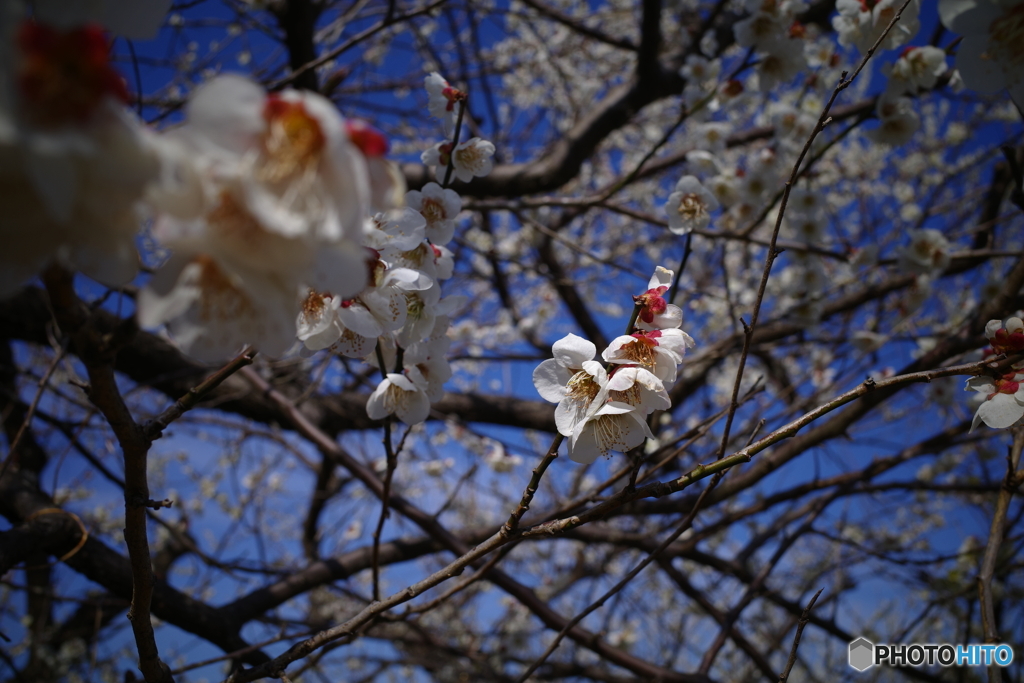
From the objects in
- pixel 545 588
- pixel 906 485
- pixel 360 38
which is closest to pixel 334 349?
pixel 360 38

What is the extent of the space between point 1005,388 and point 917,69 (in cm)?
128

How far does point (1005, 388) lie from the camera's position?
776 millimetres

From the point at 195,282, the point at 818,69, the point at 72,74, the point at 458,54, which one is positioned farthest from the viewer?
the point at 458,54

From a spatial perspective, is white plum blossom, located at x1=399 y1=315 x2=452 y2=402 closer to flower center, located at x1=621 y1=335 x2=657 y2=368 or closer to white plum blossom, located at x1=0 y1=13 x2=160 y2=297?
flower center, located at x1=621 y1=335 x2=657 y2=368

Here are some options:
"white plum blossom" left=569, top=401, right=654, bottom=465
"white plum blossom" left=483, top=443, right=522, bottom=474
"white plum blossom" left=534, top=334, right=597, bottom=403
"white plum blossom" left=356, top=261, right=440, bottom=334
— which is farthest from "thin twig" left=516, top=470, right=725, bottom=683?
"white plum blossom" left=483, top=443, right=522, bottom=474

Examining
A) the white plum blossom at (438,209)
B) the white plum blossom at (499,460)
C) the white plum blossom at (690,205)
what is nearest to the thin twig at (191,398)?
the white plum blossom at (438,209)

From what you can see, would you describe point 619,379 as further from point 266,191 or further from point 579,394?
point 266,191

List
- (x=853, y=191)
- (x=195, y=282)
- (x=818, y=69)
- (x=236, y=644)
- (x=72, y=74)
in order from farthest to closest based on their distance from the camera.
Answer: (x=853, y=191) < (x=818, y=69) < (x=236, y=644) < (x=195, y=282) < (x=72, y=74)

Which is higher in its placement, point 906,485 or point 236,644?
point 906,485

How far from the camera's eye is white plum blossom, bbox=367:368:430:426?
3.00ft

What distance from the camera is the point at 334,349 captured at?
32.7 inches

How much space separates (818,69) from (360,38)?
1975mm

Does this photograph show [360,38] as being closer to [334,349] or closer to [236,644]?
[334,349]

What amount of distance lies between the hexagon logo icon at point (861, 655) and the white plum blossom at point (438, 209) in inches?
60.6
